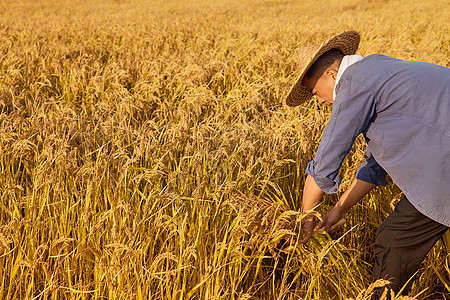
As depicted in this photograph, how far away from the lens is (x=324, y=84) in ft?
5.06

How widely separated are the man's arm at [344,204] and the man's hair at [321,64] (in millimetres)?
547

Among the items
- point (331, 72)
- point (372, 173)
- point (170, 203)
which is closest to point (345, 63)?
point (331, 72)

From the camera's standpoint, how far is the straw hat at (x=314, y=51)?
1.48 meters

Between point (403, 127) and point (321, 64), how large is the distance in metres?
0.42

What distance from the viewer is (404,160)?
1383 millimetres

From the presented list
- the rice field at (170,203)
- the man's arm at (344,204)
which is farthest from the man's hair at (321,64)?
the man's arm at (344,204)

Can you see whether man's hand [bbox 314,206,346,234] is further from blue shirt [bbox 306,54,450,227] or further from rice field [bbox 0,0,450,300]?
blue shirt [bbox 306,54,450,227]

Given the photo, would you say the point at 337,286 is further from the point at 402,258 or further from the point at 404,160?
the point at 404,160

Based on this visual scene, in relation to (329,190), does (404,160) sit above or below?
above

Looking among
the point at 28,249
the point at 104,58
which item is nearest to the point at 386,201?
the point at 28,249

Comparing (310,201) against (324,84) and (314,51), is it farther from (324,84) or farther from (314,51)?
(314,51)

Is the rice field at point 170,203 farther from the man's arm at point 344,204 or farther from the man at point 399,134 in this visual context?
the man at point 399,134

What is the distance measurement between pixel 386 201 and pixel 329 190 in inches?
32.6

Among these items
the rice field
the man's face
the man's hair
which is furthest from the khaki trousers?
the man's hair
